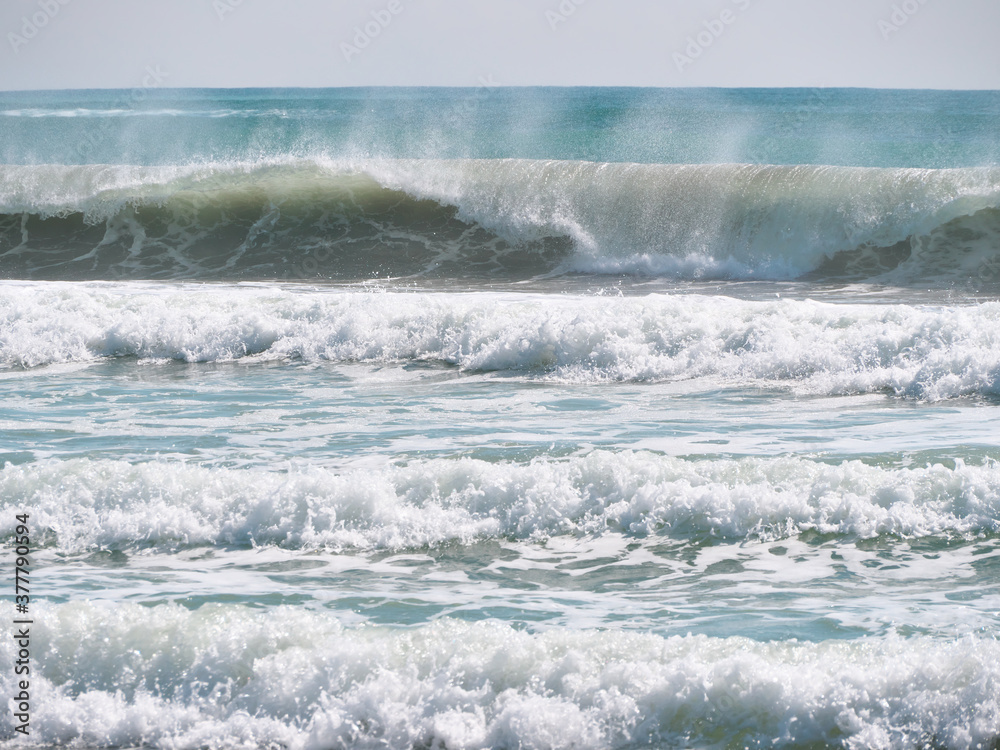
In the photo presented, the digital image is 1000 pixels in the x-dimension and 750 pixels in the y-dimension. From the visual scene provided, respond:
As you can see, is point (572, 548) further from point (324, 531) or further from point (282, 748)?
point (282, 748)

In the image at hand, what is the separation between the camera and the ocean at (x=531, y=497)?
386 centimetres

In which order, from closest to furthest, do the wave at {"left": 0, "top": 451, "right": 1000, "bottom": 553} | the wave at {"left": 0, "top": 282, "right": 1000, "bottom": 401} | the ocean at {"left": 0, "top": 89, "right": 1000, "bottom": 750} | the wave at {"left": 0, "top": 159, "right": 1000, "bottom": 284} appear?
the ocean at {"left": 0, "top": 89, "right": 1000, "bottom": 750}
the wave at {"left": 0, "top": 451, "right": 1000, "bottom": 553}
the wave at {"left": 0, "top": 282, "right": 1000, "bottom": 401}
the wave at {"left": 0, "top": 159, "right": 1000, "bottom": 284}

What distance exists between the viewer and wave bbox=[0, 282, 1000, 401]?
9219mm

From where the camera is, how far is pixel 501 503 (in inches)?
231

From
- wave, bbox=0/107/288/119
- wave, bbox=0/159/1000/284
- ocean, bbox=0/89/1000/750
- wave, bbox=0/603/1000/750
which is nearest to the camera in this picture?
wave, bbox=0/603/1000/750

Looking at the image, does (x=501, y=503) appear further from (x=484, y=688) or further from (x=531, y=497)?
(x=484, y=688)

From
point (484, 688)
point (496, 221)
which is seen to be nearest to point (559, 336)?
point (484, 688)

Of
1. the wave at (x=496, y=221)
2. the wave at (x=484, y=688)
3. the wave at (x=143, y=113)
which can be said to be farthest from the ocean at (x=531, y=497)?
the wave at (x=143, y=113)

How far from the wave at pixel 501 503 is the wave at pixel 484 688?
1353mm

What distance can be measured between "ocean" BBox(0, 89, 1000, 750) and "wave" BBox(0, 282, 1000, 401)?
5cm

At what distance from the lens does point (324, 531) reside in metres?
5.67

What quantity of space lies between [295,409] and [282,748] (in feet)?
16.2

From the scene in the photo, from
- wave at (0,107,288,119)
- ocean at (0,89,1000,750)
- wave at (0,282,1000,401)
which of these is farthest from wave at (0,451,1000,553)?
wave at (0,107,288,119)

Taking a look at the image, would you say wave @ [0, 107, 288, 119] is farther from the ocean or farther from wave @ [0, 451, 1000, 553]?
wave @ [0, 451, 1000, 553]
